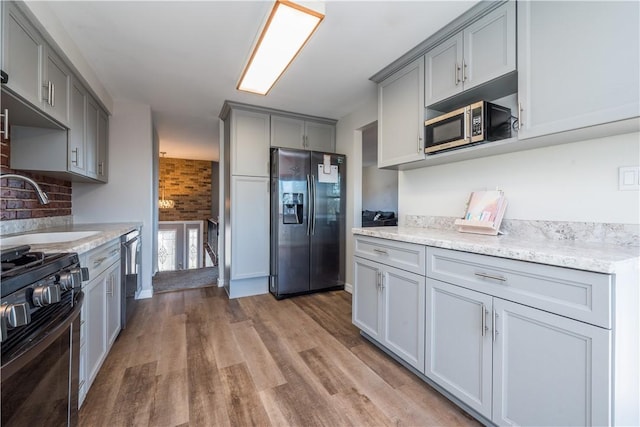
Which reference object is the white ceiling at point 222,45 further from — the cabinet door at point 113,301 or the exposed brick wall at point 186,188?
the exposed brick wall at point 186,188

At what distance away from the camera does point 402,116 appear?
7.36 ft

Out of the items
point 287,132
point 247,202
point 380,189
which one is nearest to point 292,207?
point 247,202

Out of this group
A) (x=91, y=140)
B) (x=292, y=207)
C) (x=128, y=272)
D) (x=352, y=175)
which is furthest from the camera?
(x=352, y=175)

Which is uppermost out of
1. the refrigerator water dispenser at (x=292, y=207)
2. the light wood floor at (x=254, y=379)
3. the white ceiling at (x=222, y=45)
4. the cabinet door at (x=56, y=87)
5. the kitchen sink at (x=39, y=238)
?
the white ceiling at (x=222, y=45)

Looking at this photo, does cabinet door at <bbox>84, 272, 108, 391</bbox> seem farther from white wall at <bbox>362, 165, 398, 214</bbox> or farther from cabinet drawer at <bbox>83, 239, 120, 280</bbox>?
white wall at <bbox>362, 165, 398, 214</bbox>

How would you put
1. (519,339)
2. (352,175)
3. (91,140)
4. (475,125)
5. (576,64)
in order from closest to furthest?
1. (519,339)
2. (576,64)
3. (475,125)
4. (91,140)
5. (352,175)

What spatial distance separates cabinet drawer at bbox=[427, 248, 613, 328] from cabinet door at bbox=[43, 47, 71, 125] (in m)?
2.62

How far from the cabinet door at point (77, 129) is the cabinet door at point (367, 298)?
239cm

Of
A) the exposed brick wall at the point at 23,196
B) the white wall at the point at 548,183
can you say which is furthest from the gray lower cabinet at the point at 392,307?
the exposed brick wall at the point at 23,196

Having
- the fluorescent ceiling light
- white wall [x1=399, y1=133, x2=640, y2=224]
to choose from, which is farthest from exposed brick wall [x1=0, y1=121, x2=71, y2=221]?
white wall [x1=399, y1=133, x2=640, y2=224]

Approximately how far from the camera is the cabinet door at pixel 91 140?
2445 mm

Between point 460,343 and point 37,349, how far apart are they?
173 cm

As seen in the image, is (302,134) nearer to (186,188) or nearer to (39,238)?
(39,238)

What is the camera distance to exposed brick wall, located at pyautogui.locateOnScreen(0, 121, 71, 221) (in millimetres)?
1875
